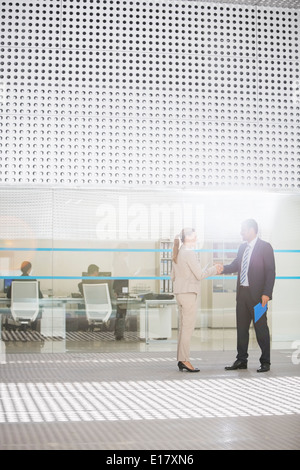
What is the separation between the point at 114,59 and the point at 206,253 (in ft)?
8.55

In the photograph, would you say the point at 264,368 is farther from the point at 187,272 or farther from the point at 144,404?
the point at 144,404

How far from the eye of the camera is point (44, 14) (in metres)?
7.74

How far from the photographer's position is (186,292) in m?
6.52

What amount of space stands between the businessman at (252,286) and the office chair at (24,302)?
2.29m

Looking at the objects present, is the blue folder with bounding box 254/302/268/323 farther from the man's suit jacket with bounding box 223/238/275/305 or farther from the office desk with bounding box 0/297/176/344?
the office desk with bounding box 0/297/176/344

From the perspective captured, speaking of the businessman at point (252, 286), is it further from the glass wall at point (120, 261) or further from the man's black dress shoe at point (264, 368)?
the glass wall at point (120, 261)

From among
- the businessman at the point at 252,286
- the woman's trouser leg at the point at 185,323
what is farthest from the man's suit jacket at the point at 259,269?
the woman's trouser leg at the point at 185,323

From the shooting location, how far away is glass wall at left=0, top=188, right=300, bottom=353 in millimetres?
7578

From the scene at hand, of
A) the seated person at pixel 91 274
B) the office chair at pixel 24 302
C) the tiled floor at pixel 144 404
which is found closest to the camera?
the tiled floor at pixel 144 404

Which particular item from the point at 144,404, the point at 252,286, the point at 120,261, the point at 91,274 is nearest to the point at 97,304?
the point at 91,274

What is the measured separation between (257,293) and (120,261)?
6.00 feet

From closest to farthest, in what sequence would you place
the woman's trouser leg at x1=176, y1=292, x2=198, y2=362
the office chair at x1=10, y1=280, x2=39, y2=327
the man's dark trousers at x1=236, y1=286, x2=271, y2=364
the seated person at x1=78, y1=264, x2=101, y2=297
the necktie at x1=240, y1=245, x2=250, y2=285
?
1. the woman's trouser leg at x1=176, y1=292, x2=198, y2=362
2. the man's dark trousers at x1=236, y1=286, x2=271, y2=364
3. the necktie at x1=240, y1=245, x2=250, y2=285
4. the office chair at x1=10, y1=280, x2=39, y2=327
5. the seated person at x1=78, y1=264, x2=101, y2=297

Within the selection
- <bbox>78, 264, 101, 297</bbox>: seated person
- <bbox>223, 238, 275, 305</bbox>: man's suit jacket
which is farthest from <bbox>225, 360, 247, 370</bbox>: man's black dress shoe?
<bbox>78, 264, 101, 297</bbox>: seated person

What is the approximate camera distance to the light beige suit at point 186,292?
6.47 metres
